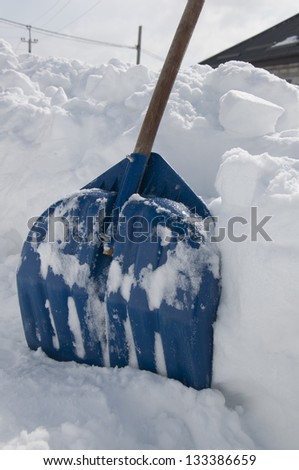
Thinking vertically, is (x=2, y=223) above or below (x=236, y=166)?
below

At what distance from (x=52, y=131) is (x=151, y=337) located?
1.73 m

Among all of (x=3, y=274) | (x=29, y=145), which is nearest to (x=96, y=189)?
(x=3, y=274)

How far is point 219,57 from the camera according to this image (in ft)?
36.9

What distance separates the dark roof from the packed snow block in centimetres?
790

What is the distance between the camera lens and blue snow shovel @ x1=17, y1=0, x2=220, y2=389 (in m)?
1.19

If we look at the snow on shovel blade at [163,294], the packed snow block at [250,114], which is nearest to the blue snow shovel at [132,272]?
the snow on shovel blade at [163,294]

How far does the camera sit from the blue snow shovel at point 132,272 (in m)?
1.19

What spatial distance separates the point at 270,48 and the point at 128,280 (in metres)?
10.1

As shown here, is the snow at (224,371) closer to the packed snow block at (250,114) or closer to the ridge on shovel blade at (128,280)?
the ridge on shovel blade at (128,280)

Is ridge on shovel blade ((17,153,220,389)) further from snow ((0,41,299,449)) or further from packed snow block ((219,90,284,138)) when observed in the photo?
packed snow block ((219,90,284,138))

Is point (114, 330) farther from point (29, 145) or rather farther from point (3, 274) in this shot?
point (29, 145)

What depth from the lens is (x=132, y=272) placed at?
1.26 m

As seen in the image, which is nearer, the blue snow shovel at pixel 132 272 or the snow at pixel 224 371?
the snow at pixel 224 371

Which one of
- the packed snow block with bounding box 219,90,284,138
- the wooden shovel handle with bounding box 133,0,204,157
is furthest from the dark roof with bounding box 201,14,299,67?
the wooden shovel handle with bounding box 133,0,204,157
